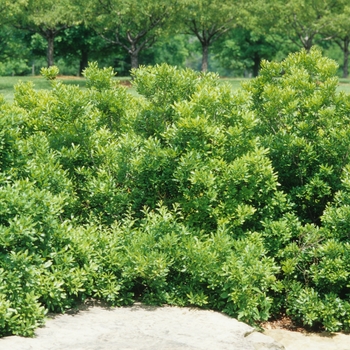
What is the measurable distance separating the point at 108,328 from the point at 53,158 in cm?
257

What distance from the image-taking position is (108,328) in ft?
20.2

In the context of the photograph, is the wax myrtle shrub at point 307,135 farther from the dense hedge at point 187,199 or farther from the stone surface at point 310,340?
the stone surface at point 310,340

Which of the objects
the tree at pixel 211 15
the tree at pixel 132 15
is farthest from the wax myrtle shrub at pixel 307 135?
the tree at pixel 211 15

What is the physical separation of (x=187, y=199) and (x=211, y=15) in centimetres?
2824

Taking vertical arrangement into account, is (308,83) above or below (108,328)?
above

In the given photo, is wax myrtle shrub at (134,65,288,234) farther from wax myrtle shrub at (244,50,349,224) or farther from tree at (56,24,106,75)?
tree at (56,24,106,75)

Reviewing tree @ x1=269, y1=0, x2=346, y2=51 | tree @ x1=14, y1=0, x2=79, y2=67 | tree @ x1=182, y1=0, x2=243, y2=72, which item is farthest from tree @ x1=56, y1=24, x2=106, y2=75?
tree @ x1=269, y1=0, x2=346, y2=51

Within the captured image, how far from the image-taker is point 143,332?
6.10m

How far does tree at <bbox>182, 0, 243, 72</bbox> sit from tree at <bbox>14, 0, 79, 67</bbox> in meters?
6.06

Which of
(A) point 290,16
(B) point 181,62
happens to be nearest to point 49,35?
(A) point 290,16

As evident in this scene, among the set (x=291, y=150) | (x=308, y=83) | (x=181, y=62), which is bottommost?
(x=181, y=62)

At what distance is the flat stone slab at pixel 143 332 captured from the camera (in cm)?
569

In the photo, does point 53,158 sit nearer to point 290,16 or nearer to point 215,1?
point 215,1

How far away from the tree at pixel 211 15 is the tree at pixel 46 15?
6.06 meters
